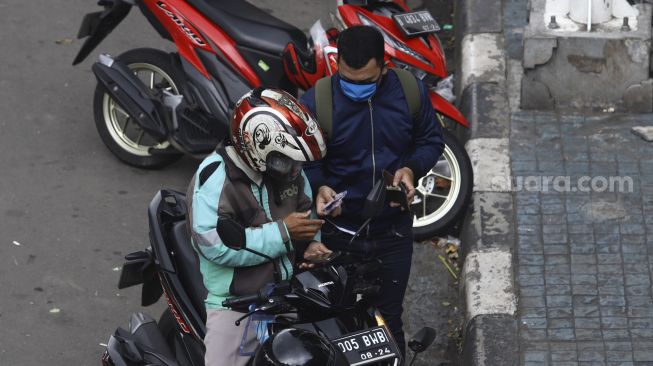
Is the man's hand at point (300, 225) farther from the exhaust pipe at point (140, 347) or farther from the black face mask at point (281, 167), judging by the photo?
the exhaust pipe at point (140, 347)

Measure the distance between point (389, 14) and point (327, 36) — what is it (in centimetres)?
45

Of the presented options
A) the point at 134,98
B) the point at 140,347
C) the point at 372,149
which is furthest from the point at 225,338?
the point at 134,98

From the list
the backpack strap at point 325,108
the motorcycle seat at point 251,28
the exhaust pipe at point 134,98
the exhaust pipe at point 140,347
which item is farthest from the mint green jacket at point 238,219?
the exhaust pipe at point 134,98

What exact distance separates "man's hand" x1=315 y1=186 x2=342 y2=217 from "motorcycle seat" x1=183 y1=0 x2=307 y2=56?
2.29m

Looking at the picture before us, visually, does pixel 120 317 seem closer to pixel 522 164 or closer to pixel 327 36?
pixel 327 36

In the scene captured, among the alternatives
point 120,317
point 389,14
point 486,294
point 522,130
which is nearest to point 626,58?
point 522,130

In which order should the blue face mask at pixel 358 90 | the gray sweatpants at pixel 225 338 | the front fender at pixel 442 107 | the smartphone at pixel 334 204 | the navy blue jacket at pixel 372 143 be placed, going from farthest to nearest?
the front fender at pixel 442 107 < the navy blue jacket at pixel 372 143 < the blue face mask at pixel 358 90 < the smartphone at pixel 334 204 < the gray sweatpants at pixel 225 338

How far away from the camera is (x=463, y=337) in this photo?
6.59 metres

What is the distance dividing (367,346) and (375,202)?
689mm

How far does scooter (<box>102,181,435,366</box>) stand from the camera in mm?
4688

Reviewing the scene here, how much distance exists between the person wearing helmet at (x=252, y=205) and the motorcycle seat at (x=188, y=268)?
0.69ft

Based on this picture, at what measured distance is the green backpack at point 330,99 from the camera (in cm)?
539

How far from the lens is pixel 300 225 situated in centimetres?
479

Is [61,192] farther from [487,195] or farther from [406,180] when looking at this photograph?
[406,180]
